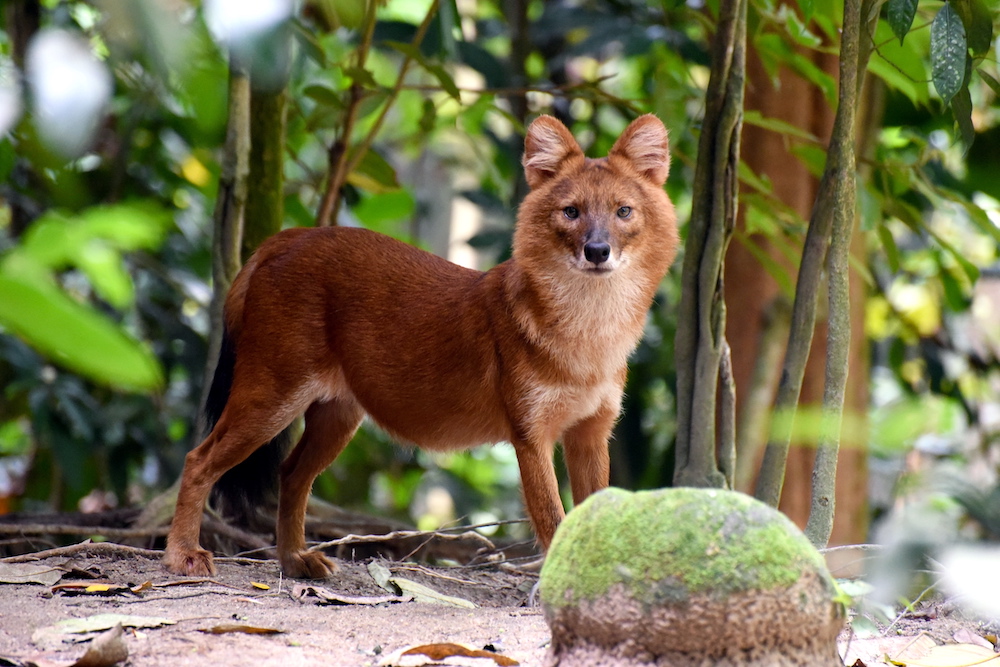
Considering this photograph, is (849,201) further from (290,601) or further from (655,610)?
(290,601)

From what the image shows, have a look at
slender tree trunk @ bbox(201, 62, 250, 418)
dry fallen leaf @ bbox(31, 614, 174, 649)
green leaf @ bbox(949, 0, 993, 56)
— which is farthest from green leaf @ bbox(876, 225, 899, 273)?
dry fallen leaf @ bbox(31, 614, 174, 649)

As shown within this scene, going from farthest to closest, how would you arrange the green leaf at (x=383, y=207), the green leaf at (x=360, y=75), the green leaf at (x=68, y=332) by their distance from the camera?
the green leaf at (x=383, y=207), the green leaf at (x=360, y=75), the green leaf at (x=68, y=332)

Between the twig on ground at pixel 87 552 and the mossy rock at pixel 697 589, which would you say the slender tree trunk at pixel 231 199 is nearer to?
the twig on ground at pixel 87 552

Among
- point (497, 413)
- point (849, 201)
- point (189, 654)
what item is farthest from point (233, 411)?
point (849, 201)

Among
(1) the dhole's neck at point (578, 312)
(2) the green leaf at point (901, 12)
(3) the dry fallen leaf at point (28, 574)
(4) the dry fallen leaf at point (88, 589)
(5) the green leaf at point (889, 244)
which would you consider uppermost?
(2) the green leaf at point (901, 12)

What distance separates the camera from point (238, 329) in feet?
14.0

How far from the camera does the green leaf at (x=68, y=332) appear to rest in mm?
687

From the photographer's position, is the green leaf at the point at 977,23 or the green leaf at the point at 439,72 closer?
the green leaf at the point at 977,23

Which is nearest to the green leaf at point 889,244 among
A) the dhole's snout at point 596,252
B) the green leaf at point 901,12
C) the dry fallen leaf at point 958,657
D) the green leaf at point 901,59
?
the green leaf at point 901,59

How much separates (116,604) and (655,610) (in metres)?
1.76

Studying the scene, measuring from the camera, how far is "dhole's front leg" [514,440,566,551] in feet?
12.1

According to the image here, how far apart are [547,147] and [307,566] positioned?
6.04 feet

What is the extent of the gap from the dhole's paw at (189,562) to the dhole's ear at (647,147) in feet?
7.00

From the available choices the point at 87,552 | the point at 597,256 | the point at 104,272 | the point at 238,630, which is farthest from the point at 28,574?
the point at 104,272
